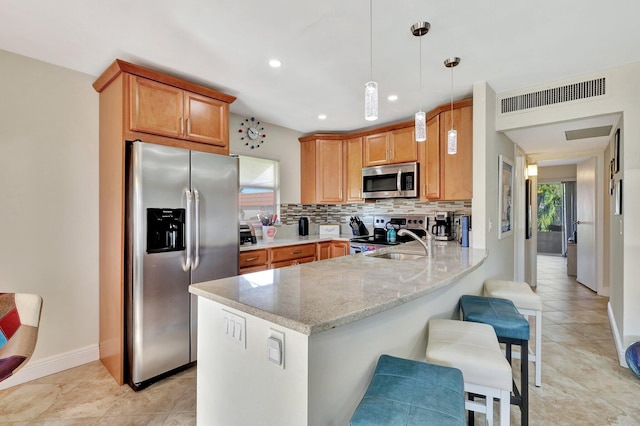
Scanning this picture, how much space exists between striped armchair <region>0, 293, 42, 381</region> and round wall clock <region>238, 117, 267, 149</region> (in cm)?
270

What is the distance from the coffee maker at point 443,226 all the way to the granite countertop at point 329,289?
5.87 ft

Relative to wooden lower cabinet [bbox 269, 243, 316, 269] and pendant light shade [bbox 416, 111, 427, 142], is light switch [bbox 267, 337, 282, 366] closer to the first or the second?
pendant light shade [bbox 416, 111, 427, 142]

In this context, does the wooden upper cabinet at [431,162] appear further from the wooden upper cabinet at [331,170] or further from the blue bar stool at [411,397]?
the blue bar stool at [411,397]

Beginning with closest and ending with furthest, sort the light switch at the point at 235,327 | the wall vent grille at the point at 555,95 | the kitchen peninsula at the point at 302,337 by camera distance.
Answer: the kitchen peninsula at the point at 302,337 < the light switch at the point at 235,327 < the wall vent grille at the point at 555,95

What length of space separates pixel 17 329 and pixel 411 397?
203 centimetres

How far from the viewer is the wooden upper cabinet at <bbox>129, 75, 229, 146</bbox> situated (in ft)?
7.86

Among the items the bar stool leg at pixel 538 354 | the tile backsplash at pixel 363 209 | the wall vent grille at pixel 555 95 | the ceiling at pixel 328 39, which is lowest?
the bar stool leg at pixel 538 354

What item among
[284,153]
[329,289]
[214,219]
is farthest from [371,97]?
[284,153]

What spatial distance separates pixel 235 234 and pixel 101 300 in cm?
125

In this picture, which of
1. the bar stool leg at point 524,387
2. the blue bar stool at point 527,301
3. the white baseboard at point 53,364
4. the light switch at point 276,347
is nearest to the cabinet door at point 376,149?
the blue bar stool at point 527,301

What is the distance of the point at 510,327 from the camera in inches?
71.3

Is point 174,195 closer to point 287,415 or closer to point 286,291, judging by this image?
point 286,291

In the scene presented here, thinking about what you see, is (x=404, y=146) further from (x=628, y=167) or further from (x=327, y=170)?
(x=628, y=167)

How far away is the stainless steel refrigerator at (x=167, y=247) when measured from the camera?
2291 mm
